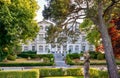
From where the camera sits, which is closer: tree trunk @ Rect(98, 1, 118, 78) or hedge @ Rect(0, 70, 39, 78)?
tree trunk @ Rect(98, 1, 118, 78)

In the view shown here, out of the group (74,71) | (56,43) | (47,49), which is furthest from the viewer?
(47,49)

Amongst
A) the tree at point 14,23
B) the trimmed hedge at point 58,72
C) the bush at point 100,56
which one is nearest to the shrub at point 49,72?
the trimmed hedge at point 58,72

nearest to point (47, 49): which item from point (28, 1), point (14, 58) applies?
point (14, 58)

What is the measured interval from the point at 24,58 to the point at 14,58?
641cm

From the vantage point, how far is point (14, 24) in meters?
34.2

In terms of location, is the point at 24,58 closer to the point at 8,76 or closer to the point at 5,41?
the point at 5,41

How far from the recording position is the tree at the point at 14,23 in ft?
109

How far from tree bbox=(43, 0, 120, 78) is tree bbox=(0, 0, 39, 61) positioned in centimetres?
1138

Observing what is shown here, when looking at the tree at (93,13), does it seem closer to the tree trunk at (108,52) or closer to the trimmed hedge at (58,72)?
the tree trunk at (108,52)

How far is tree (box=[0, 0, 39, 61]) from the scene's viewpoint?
33.3 meters

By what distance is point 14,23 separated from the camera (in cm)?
3416

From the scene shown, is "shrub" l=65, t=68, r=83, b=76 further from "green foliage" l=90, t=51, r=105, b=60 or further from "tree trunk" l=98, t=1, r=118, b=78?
"green foliage" l=90, t=51, r=105, b=60

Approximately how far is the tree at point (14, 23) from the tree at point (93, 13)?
448 inches

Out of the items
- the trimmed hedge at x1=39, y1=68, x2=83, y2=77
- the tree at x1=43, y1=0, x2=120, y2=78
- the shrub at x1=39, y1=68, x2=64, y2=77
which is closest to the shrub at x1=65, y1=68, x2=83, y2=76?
the trimmed hedge at x1=39, y1=68, x2=83, y2=77
